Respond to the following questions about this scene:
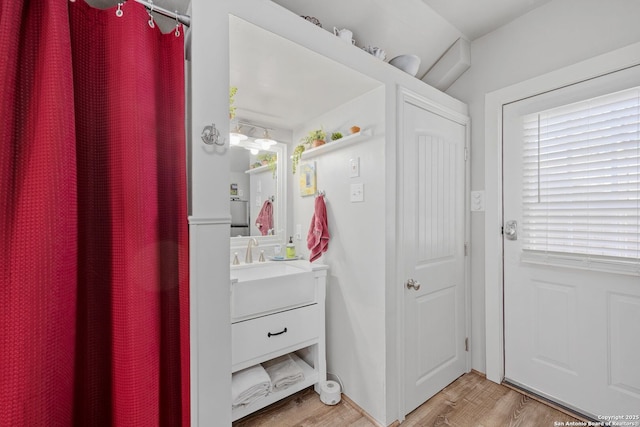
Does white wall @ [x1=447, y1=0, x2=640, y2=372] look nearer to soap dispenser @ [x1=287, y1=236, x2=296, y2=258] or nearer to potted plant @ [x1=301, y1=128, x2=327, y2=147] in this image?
potted plant @ [x1=301, y1=128, x2=327, y2=147]

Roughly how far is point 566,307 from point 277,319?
6.01 feet

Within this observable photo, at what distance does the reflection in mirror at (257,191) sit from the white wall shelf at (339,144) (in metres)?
0.32

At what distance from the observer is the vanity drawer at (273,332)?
5.09ft

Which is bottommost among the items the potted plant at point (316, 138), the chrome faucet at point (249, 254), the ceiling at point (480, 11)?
the chrome faucet at point (249, 254)

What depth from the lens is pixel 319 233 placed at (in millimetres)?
1970

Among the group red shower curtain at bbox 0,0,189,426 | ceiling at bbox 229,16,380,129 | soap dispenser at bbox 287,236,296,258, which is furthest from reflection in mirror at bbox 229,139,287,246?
red shower curtain at bbox 0,0,189,426

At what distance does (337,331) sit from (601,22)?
2514mm

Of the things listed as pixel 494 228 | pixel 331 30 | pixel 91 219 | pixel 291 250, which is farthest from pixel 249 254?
pixel 494 228

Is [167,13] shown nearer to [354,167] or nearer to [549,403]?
[354,167]

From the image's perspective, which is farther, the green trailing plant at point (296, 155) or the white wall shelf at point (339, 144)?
the green trailing plant at point (296, 155)

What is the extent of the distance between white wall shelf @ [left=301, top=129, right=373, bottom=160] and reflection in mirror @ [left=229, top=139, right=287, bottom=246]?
1.07ft

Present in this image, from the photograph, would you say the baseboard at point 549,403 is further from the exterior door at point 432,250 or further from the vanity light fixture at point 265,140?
the vanity light fixture at point 265,140

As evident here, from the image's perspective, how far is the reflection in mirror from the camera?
6.96 feet

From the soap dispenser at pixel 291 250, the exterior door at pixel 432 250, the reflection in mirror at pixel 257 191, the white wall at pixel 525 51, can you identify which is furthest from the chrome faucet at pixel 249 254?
the white wall at pixel 525 51
